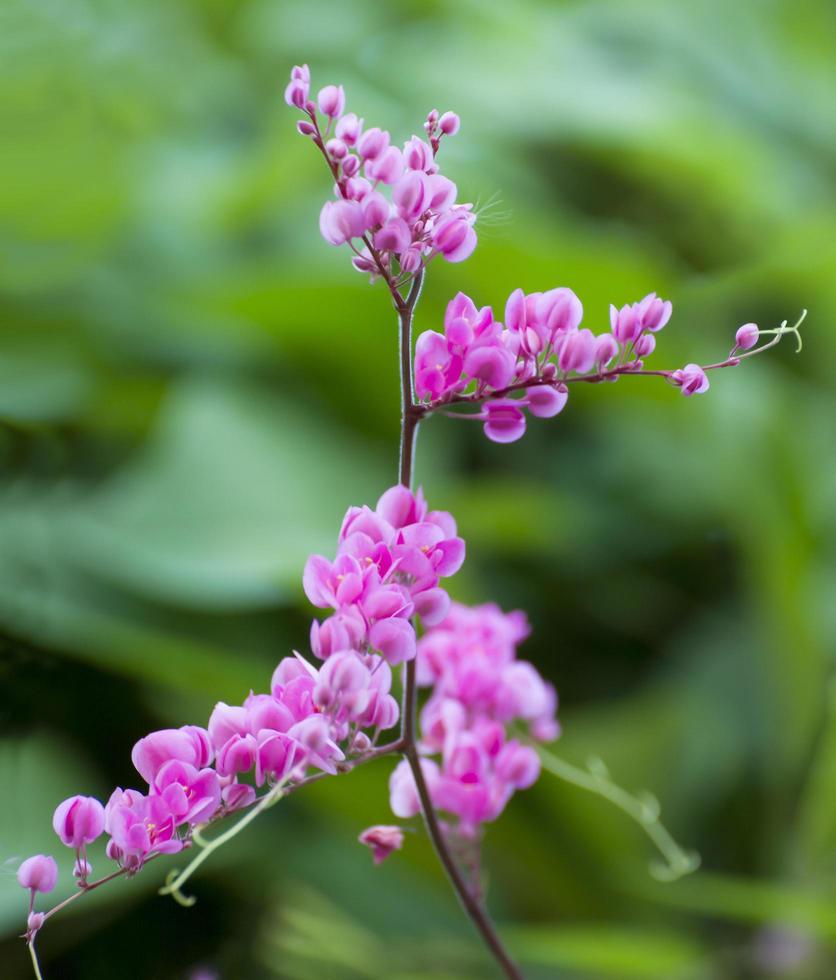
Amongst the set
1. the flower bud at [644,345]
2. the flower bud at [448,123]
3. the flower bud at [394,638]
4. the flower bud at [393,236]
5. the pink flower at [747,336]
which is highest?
the flower bud at [448,123]

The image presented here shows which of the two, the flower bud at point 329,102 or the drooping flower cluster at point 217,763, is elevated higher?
the flower bud at point 329,102

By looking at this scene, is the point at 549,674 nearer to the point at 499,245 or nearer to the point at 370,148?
the point at 499,245

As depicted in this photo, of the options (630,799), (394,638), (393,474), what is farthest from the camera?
(393,474)

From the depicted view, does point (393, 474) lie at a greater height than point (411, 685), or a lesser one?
greater

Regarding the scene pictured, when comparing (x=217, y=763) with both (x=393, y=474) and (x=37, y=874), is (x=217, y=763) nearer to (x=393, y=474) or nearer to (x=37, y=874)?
(x=37, y=874)

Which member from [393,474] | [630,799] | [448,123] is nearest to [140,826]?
[448,123]

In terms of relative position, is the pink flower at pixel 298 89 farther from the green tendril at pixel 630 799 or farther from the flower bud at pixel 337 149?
the green tendril at pixel 630 799

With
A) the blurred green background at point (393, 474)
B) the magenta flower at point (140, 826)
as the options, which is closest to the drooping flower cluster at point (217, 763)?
the magenta flower at point (140, 826)

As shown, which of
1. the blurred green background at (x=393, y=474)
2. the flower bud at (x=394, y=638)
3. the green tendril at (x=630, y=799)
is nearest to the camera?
the flower bud at (x=394, y=638)
